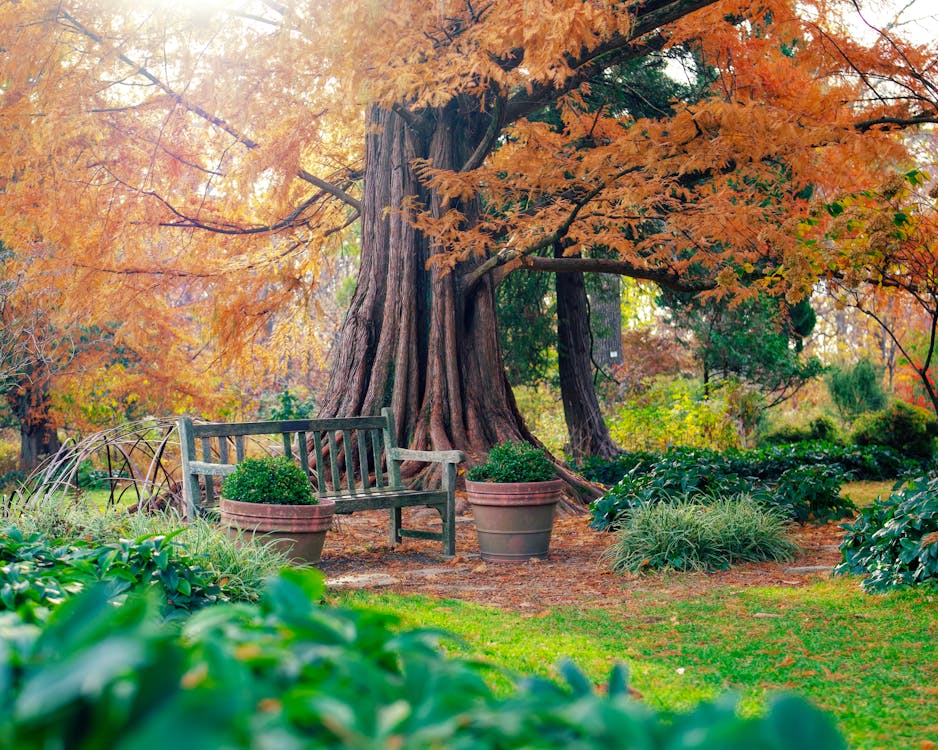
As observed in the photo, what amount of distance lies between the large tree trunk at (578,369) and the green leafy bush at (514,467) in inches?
233

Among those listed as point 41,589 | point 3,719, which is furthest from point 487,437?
point 3,719

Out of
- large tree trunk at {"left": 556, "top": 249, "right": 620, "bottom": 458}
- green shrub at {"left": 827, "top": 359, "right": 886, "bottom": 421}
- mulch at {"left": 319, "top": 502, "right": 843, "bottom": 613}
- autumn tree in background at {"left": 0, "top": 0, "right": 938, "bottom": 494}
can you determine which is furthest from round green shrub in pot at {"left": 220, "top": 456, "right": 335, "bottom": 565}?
green shrub at {"left": 827, "top": 359, "right": 886, "bottom": 421}

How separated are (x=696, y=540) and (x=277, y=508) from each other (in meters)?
2.67

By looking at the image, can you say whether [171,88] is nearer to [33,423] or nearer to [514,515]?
[514,515]

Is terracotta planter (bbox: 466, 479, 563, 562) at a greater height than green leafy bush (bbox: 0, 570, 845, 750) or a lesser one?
lesser

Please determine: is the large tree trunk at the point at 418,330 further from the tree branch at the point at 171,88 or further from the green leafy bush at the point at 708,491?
the green leafy bush at the point at 708,491

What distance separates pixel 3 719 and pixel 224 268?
1016cm

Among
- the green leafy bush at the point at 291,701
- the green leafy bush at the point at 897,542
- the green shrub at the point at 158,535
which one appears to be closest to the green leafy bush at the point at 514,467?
the green shrub at the point at 158,535

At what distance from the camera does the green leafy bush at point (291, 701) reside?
834 mm

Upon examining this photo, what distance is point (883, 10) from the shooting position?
8.32 metres

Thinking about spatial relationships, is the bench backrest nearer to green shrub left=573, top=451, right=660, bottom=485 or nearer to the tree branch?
the tree branch

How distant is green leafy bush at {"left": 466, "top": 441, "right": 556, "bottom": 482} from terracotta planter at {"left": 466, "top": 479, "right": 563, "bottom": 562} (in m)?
0.08

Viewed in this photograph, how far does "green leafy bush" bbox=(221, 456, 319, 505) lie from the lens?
16.7ft

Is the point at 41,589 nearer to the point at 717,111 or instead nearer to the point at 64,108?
the point at 717,111
